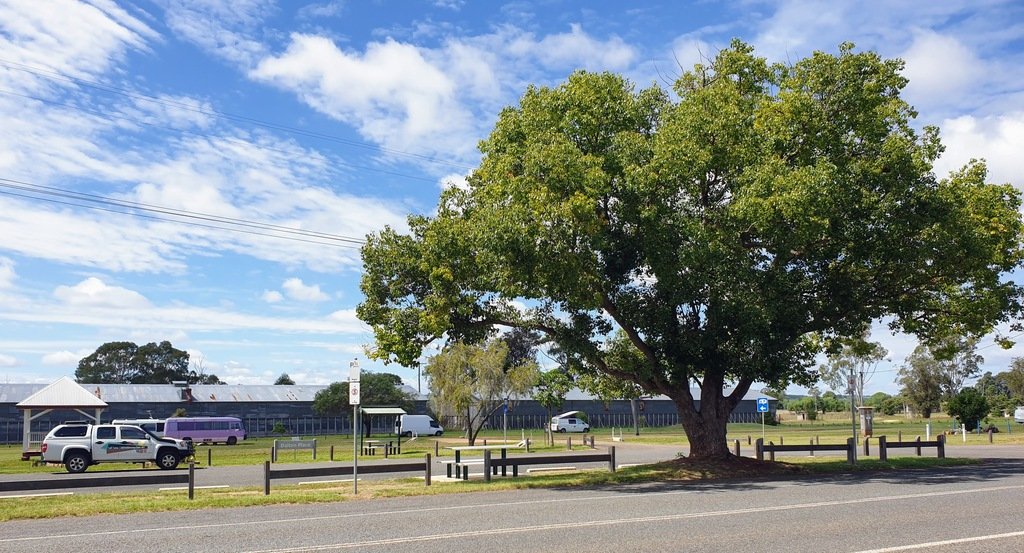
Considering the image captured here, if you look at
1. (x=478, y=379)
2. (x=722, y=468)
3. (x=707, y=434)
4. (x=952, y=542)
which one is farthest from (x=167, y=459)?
(x=952, y=542)

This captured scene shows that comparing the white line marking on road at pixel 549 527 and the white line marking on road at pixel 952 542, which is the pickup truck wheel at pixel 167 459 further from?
the white line marking on road at pixel 952 542

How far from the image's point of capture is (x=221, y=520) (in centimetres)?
1477

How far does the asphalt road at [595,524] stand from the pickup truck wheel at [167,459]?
707 inches

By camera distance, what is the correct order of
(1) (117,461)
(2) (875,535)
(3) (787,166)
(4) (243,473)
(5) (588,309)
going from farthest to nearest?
(1) (117,461) → (4) (243,473) → (5) (588,309) → (3) (787,166) → (2) (875,535)

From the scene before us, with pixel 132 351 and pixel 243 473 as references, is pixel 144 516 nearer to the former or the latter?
pixel 243 473

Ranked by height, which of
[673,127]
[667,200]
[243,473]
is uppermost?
[673,127]

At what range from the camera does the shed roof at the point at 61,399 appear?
4538 centimetres

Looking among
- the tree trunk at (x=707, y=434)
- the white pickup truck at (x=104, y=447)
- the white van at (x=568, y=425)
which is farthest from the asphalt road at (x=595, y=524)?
the white van at (x=568, y=425)

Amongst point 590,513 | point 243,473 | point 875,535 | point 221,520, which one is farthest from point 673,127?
point 243,473

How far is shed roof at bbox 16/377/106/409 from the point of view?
149ft

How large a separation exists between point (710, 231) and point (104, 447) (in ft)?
80.3

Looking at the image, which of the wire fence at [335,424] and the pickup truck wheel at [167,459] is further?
the wire fence at [335,424]

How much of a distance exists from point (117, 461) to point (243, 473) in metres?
6.46

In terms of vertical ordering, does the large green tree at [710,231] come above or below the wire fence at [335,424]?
above
